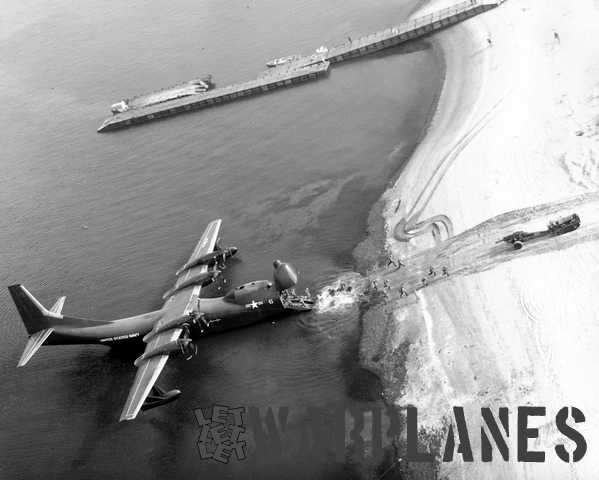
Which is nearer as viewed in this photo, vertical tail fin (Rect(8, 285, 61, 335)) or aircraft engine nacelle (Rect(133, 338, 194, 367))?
aircraft engine nacelle (Rect(133, 338, 194, 367))

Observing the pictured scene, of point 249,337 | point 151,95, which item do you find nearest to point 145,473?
point 249,337

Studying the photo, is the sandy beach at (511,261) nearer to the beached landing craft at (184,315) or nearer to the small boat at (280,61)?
the beached landing craft at (184,315)

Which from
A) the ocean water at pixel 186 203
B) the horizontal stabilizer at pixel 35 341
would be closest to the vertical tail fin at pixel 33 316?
the horizontal stabilizer at pixel 35 341

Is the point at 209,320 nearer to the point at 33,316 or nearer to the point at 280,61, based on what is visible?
the point at 33,316
